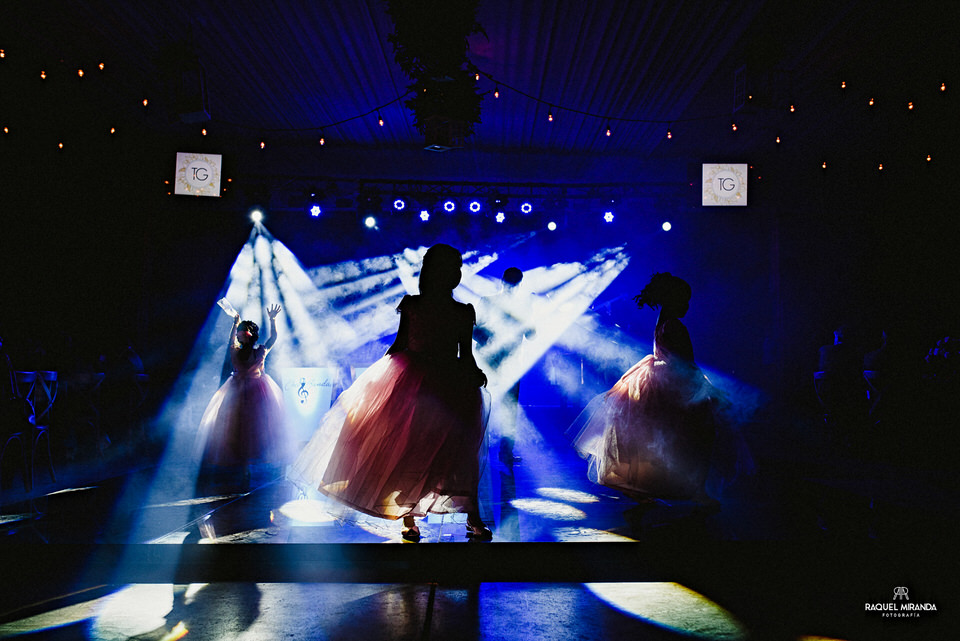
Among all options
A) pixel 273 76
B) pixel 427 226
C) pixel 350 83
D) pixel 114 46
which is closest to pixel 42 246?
pixel 114 46

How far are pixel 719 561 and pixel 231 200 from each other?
1143 cm

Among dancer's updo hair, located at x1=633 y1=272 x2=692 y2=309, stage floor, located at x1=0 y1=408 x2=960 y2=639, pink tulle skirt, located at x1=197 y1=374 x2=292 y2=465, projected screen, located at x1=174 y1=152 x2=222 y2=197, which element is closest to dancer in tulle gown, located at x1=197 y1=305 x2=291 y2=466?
pink tulle skirt, located at x1=197 y1=374 x2=292 y2=465

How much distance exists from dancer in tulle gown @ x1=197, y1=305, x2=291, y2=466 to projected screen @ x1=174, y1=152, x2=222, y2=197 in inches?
195

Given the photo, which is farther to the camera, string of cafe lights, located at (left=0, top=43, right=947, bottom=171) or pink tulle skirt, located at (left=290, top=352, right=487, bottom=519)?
string of cafe lights, located at (left=0, top=43, right=947, bottom=171)

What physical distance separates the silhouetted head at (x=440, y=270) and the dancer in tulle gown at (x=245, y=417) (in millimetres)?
2550

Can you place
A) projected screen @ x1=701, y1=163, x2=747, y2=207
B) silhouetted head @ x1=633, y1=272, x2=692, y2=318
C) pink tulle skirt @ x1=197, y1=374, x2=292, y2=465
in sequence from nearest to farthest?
1. silhouetted head @ x1=633, y1=272, x2=692, y2=318
2. pink tulle skirt @ x1=197, y1=374, x2=292, y2=465
3. projected screen @ x1=701, y1=163, x2=747, y2=207

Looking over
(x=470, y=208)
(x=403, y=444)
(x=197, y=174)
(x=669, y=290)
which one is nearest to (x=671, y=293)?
(x=669, y=290)

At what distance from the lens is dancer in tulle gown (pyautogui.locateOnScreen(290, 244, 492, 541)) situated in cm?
318

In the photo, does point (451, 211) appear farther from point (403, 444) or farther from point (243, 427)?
point (403, 444)

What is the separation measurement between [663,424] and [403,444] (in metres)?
1.79

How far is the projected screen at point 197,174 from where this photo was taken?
31.1ft

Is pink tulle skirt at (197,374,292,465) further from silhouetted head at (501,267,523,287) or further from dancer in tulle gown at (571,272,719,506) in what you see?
dancer in tulle gown at (571,272,719,506)

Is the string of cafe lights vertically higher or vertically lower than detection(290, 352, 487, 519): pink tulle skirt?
higher

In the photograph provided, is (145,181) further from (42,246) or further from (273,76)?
(273,76)
